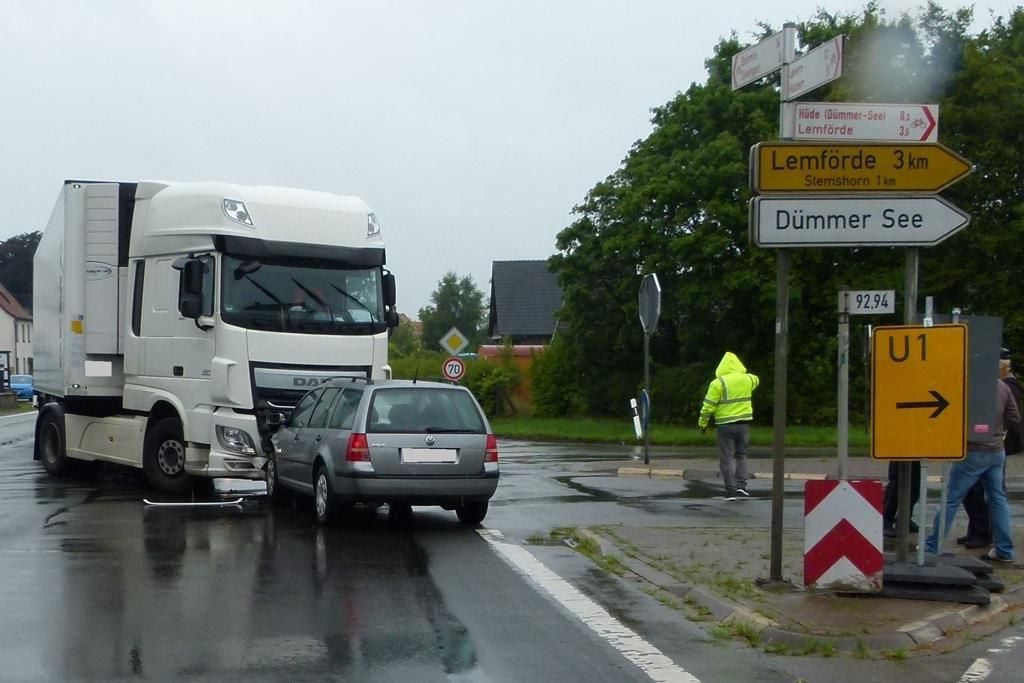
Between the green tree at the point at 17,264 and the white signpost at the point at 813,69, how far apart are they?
104 metres

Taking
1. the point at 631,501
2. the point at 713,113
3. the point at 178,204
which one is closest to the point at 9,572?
the point at 178,204

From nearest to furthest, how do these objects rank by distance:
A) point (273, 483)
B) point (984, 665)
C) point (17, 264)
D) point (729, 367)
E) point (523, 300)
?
1. point (984, 665)
2. point (273, 483)
3. point (729, 367)
4. point (523, 300)
5. point (17, 264)

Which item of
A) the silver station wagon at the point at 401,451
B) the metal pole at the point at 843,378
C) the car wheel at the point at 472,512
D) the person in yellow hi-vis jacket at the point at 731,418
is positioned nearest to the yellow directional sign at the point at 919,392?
the metal pole at the point at 843,378

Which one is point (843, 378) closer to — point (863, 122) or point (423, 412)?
point (863, 122)

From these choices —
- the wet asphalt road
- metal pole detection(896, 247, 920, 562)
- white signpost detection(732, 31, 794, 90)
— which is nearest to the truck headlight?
the wet asphalt road

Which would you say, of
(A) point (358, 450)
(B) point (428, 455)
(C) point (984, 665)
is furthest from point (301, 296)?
(C) point (984, 665)

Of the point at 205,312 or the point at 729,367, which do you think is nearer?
the point at 205,312

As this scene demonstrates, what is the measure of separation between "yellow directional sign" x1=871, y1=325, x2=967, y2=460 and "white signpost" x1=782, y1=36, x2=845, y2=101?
1.75 metres

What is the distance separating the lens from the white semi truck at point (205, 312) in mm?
14898

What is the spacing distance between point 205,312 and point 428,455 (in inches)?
137

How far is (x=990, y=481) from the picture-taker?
1068 cm

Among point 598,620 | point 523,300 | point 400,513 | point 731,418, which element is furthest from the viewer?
point 523,300

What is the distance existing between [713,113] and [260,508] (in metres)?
30.4

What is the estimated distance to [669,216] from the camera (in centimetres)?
4231
